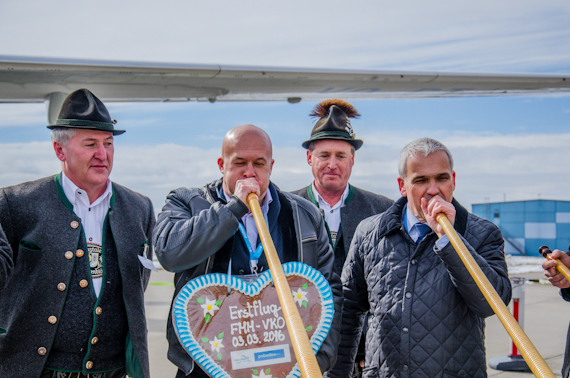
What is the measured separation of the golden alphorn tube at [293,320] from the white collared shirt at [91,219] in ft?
3.10

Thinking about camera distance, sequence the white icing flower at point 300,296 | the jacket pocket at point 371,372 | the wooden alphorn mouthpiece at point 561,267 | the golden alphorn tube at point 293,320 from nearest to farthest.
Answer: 1. the golden alphorn tube at point 293,320
2. the white icing flower at point 300,296
3. the wooden alphorn mouthpiece at point 561,267
4. the jacket pocket at point 371,372

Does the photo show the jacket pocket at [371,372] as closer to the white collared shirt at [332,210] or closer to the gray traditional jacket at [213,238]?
the gray traditional jacket at [213,238]

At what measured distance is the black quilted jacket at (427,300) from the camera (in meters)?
2.03

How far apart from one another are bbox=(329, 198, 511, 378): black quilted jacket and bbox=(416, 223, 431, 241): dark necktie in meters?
0.06

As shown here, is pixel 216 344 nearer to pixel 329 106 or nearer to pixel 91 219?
pixel 91 219

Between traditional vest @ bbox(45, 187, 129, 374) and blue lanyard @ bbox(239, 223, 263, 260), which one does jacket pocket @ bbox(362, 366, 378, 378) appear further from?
traditional vest @ bbox(45, 187, 129, 374)

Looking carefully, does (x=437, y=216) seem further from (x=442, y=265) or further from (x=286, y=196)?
(x=286, y=196)

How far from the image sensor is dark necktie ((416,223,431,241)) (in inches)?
88.1

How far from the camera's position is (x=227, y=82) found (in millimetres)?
5680

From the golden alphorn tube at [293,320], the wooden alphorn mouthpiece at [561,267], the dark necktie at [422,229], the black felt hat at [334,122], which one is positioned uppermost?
the black felt hat at [334,122]

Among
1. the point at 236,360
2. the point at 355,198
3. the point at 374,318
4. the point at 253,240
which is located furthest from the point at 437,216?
the point at 355,198

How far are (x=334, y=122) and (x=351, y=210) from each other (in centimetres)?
55

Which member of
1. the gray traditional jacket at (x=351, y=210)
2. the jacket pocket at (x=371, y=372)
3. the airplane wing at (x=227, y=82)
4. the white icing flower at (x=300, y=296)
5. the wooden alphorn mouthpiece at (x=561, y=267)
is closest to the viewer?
the white icing flower at (x=300, y=296)

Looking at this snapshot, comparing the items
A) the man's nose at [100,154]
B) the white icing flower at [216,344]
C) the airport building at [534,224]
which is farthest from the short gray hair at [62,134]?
the airport building at [534,224]
